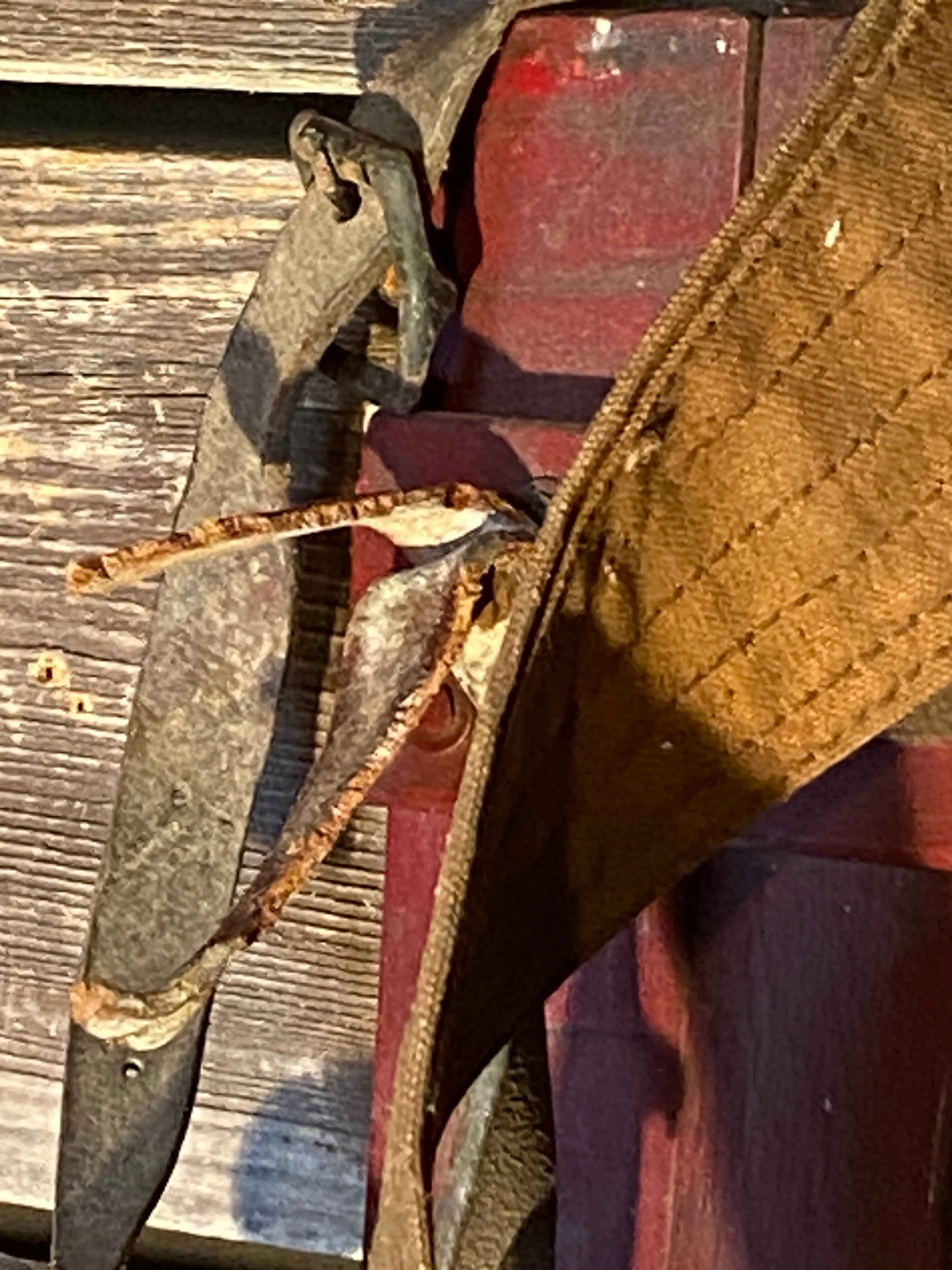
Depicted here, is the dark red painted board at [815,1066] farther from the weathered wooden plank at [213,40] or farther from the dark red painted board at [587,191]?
the weathered wooden plank at [213,40]

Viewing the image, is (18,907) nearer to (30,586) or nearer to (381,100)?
(30,586)

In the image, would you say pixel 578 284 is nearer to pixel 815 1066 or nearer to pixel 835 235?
pixel 835 235

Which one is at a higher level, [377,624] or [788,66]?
[788,66]

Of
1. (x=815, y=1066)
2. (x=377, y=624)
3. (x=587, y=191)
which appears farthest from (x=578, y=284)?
(x=815, y=1066)

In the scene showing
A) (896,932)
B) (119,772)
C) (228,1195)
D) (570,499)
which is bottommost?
(228,1195)

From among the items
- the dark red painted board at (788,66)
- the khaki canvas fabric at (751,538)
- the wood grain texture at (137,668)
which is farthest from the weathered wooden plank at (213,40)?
the khaki canvas fabric at (751,538)

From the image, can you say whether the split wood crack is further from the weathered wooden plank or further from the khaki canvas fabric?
the weathered wooden plank

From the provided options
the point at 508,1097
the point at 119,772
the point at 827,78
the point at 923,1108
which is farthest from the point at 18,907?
the point at 827,78
